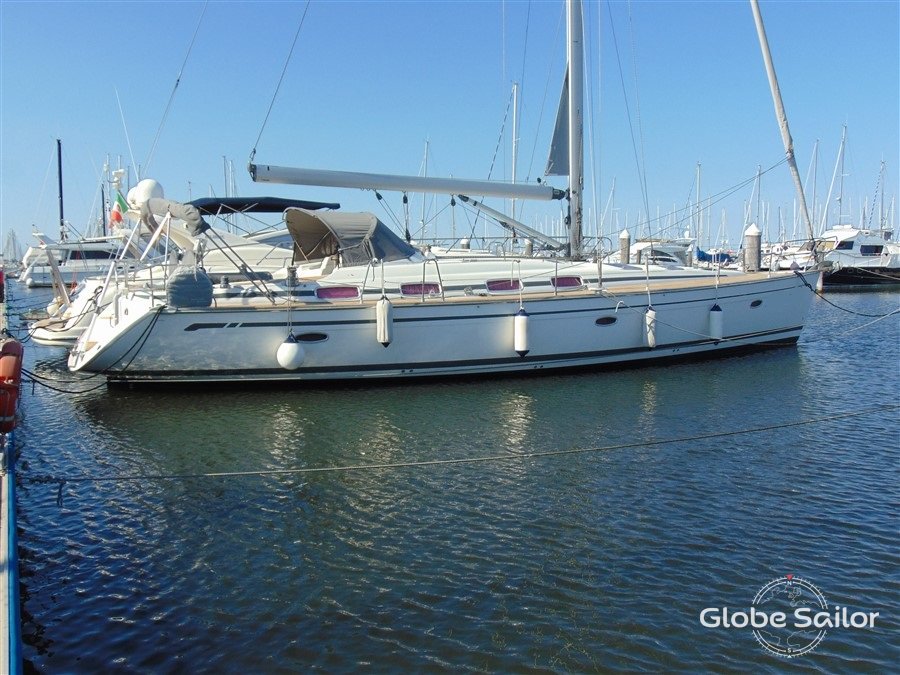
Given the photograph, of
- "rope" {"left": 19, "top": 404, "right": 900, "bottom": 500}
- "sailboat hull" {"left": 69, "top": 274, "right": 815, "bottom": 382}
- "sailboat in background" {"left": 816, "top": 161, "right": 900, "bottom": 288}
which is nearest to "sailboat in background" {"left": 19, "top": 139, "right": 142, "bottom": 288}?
"sailboat hull" {"left": 69, "top": 274, "right": 815, "bottom": 382}

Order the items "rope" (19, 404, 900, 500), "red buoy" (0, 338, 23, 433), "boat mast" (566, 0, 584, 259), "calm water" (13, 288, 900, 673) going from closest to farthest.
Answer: "calm water" (13, 288, 900, 673) < "red buoy" (0, 338, 23, 433) < "rope" (19, 404, 900, 500) < "boat mast" (566, 0, 584, 259)

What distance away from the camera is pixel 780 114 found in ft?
61.2

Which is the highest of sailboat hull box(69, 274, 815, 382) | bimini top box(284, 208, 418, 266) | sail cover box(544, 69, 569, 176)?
sail cover box(544, 69, 569, 176)

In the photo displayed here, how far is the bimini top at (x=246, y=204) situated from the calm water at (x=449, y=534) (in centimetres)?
861

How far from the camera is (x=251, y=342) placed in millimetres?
14453

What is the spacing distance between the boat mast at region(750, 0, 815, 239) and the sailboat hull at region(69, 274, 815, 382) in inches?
118

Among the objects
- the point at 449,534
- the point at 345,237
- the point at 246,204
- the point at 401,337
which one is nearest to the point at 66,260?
the point at 246,204

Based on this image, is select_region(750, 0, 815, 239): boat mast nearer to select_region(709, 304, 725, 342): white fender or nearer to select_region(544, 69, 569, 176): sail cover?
select_region(709, 304, 725, 342): white fender

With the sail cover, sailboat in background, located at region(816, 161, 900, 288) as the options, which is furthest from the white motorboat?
the sail cover

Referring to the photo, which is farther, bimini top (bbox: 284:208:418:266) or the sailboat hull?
bimini top (bbox: 284:208:418:266)

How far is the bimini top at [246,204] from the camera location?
2067cm

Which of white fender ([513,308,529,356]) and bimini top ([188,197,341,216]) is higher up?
bimini top ([188,197,341,216])

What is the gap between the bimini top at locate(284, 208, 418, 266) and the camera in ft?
54.5

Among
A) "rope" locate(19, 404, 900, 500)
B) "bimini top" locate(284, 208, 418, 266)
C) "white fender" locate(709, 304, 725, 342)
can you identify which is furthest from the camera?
"white fender" locate(709, 304, 725, 342)
